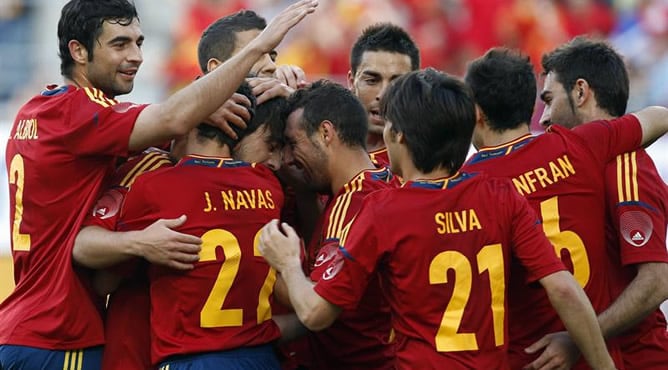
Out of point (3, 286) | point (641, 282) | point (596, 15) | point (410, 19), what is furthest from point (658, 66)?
point (641, 282)

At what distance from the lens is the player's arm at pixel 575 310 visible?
15.4ft

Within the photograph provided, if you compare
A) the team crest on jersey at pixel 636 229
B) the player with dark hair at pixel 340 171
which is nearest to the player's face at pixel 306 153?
the player with dark hair at pixel 340 171

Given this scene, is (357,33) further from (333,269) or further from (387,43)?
(333,269)

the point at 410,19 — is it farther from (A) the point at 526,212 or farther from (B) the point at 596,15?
(A) the point at 526,212

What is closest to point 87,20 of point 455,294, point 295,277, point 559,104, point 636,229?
point 295,277

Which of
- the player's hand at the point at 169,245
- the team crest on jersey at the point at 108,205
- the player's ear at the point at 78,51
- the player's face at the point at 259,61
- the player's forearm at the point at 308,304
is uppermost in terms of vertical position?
the player's face at the point at 259,61

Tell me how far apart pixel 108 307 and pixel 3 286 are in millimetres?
5772

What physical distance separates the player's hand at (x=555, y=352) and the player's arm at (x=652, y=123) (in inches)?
41.6

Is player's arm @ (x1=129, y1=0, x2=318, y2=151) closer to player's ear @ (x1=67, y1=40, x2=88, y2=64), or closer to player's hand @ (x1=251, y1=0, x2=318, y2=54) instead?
player's hand @ (x1=251, y1=0, x2=318, y2=54)

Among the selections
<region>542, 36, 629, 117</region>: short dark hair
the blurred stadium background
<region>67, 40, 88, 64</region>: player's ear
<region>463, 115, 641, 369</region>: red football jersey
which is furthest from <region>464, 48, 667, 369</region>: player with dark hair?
the blurred stadium background

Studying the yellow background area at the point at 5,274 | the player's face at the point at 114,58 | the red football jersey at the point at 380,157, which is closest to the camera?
the player's face at the point at 114,58

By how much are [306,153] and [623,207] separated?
4.88 ft

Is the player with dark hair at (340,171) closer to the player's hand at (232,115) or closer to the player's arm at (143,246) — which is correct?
the player's hand at (232,115)

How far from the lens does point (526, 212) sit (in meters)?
4.81
